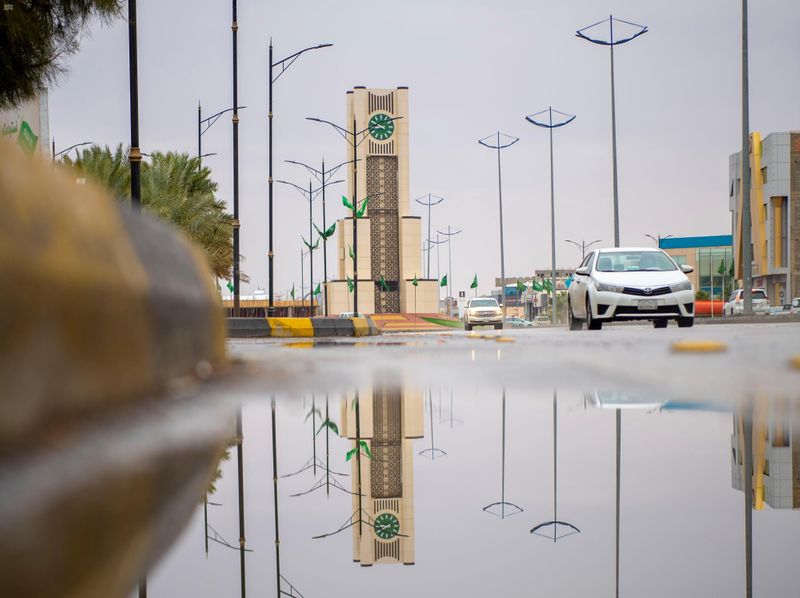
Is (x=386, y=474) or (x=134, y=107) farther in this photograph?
(x=134, y=107)

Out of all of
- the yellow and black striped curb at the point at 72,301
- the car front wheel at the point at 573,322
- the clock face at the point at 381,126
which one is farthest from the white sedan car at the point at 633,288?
the clock face at the point at 381,126

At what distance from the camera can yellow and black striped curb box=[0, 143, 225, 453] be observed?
3.00m

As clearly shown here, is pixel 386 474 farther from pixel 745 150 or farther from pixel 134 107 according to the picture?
pixel 745 150

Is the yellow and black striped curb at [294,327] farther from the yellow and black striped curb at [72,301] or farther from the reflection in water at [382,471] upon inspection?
the yellow and black striped curb at [72,301]

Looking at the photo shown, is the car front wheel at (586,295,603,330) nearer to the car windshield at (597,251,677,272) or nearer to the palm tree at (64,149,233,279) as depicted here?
Result: the car windshield at (597,251,677,272)

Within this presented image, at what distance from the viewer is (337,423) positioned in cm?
438

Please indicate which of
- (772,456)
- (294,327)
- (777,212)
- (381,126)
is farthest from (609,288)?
(381,126)

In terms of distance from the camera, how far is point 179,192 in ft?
140

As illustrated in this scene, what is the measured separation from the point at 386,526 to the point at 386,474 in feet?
2.42

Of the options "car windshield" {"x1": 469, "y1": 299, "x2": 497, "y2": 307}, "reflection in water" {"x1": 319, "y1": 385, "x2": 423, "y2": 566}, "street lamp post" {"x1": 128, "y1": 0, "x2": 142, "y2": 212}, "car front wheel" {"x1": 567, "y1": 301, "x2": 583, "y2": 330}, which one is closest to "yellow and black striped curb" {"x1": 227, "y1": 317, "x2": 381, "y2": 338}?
"street lamp post" {"x1": 128, "y1": 0, "x2": 142, "y2": 212}

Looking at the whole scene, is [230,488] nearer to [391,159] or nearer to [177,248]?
[177,248]

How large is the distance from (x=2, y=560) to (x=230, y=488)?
1160mm

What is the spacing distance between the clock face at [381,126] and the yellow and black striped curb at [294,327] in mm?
65988

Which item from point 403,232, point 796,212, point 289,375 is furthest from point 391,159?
point 289,375
